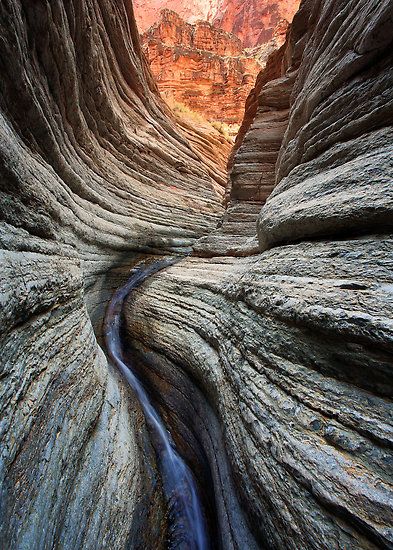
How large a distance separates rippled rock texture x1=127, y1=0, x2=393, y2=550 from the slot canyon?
13 mm

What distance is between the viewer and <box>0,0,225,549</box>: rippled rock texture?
6.51ft

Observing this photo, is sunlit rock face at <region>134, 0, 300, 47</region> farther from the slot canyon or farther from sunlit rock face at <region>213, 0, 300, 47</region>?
the slot canyon

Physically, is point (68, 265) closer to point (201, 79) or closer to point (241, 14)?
point (201, 79)

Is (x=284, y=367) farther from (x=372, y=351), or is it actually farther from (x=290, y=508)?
(x=290, y=508)

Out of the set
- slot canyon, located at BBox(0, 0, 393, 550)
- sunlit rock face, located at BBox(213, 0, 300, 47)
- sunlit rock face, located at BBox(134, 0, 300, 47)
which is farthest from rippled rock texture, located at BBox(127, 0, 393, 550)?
sunlit rock face, located at BBox(213, 0, 300, 47)

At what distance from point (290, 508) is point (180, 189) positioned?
8.47m

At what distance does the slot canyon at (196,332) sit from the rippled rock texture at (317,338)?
0.04 ft

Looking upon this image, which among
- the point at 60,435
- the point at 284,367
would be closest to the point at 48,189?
the point at 60,435

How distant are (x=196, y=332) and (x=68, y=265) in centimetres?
185

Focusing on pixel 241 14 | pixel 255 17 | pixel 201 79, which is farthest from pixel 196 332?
pixel 241 14

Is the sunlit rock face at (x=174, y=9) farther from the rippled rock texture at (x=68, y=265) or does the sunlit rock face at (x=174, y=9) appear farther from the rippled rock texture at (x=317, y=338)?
the rippled rock texture at (x=317, y=338)

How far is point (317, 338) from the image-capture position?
2.02 m

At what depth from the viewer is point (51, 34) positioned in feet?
13.7

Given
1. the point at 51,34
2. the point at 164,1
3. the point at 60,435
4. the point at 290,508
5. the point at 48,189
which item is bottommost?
the point at 290,508
